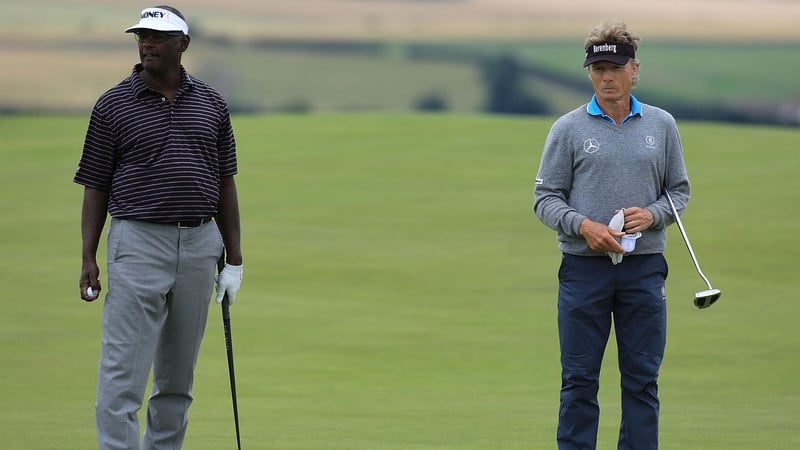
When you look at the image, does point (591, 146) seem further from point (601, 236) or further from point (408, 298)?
point (408, 298)

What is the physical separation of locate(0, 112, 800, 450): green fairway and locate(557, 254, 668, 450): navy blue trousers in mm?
1450

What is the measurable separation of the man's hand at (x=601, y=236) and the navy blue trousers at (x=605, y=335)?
0.55 ft

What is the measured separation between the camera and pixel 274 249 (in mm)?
17688

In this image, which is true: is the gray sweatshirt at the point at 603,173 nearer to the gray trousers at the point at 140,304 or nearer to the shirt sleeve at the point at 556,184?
the shirt sleeve at the point at 556,184

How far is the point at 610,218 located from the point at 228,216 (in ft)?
5.50

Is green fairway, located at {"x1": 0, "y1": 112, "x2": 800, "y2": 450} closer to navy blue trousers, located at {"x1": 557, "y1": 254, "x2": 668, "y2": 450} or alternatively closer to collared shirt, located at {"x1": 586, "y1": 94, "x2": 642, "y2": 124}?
navy blue trousers, located at {"x1": 557, "y1": 254, "x2": 668, "y2": 450}

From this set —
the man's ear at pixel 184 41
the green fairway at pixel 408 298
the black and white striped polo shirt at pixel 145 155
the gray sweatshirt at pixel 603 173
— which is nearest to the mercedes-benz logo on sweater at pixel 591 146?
the gray sweatshirt at pixel 603 173

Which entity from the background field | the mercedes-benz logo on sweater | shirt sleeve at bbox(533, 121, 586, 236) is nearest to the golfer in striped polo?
shirt sleeve at bbox(533, 121, 586, 236)

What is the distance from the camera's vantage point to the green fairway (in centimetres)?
875

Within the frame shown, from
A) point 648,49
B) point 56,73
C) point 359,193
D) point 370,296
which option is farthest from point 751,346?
point 56,73

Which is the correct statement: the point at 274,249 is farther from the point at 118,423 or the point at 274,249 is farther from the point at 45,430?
the point at 118,423

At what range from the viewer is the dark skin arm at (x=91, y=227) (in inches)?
235

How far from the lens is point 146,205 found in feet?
19.3

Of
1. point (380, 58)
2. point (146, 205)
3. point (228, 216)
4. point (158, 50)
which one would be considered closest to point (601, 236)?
point (228, 216)
